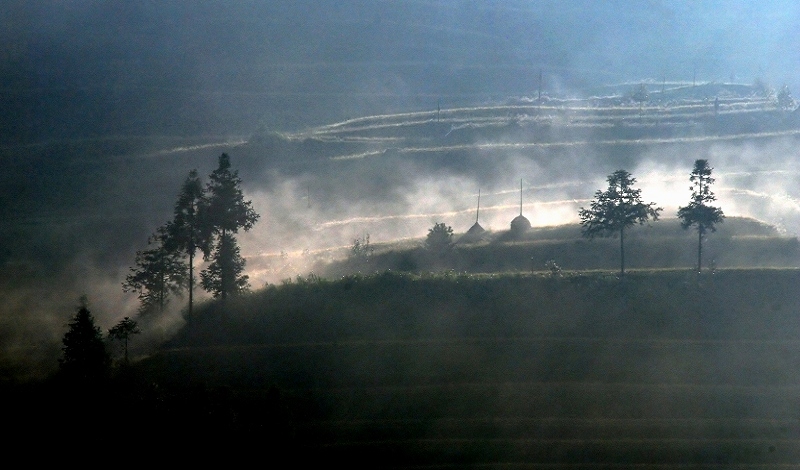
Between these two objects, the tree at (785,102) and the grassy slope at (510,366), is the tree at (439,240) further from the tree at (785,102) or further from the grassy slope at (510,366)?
the tree at (785,102)

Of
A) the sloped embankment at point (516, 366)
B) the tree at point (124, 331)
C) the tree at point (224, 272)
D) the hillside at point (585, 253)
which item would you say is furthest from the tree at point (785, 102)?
the tree at point (124, 331)

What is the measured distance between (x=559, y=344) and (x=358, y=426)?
13.2 m

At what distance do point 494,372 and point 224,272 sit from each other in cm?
1883

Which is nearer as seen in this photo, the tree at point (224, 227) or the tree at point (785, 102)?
the tree at point (224, 227)

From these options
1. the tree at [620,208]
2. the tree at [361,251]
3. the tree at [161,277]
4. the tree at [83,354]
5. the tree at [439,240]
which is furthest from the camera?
the tree at [361,251]

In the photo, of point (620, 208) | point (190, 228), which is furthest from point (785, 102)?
point (190, 228)

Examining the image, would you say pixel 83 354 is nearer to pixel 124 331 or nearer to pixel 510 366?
pixel 124 331

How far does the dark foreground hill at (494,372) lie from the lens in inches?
1911

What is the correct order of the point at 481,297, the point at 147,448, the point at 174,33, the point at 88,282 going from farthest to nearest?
the point at 174,33 → the point at 88,282 → the point at 481,297 → the point at 147,448

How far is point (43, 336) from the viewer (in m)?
61.7

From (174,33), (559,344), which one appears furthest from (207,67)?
(559,344)

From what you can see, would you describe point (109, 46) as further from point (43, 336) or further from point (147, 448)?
point (147, 448)

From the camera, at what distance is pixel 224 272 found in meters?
62.8

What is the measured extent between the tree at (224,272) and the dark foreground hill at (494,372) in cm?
115
